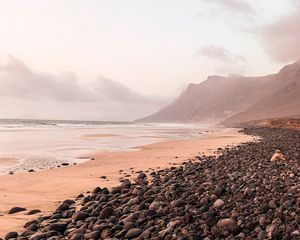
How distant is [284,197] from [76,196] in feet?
18.9

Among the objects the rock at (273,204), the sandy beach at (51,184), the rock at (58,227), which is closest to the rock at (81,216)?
the rock at (58,227)

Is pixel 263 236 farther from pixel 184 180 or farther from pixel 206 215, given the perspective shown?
pixel 184 180

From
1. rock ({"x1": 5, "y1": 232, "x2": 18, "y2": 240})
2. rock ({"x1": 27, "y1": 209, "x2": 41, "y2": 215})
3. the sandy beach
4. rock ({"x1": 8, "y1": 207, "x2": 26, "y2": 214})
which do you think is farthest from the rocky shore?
rock ({"x1": 8, "y1": 207, "x2": 26, "y2": 214})

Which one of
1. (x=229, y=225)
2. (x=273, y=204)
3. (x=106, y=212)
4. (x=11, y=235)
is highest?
(x=273, y=204)

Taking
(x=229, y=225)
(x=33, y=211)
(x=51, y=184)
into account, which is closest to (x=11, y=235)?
(x=33, y=211)

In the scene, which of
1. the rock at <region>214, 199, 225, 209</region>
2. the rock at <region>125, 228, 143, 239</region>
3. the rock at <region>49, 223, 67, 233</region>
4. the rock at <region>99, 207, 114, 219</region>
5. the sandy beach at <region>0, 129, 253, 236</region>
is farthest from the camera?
the sandy beach at <region>0, 129, 253, 236</region>

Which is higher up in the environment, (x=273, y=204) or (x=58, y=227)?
(x=273, y=204)

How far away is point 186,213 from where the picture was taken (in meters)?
7.79

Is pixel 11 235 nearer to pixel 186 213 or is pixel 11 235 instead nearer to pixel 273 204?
pixel 186 213

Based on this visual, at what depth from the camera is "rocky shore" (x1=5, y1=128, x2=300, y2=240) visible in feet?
21.6

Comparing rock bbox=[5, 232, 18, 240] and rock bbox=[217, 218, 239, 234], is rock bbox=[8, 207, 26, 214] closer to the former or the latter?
rock bbox=[5, 232, 18, 240]

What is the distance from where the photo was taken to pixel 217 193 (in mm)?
9188

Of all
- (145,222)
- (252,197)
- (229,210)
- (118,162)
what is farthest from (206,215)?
(118,162)

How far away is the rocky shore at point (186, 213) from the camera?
6574mm
